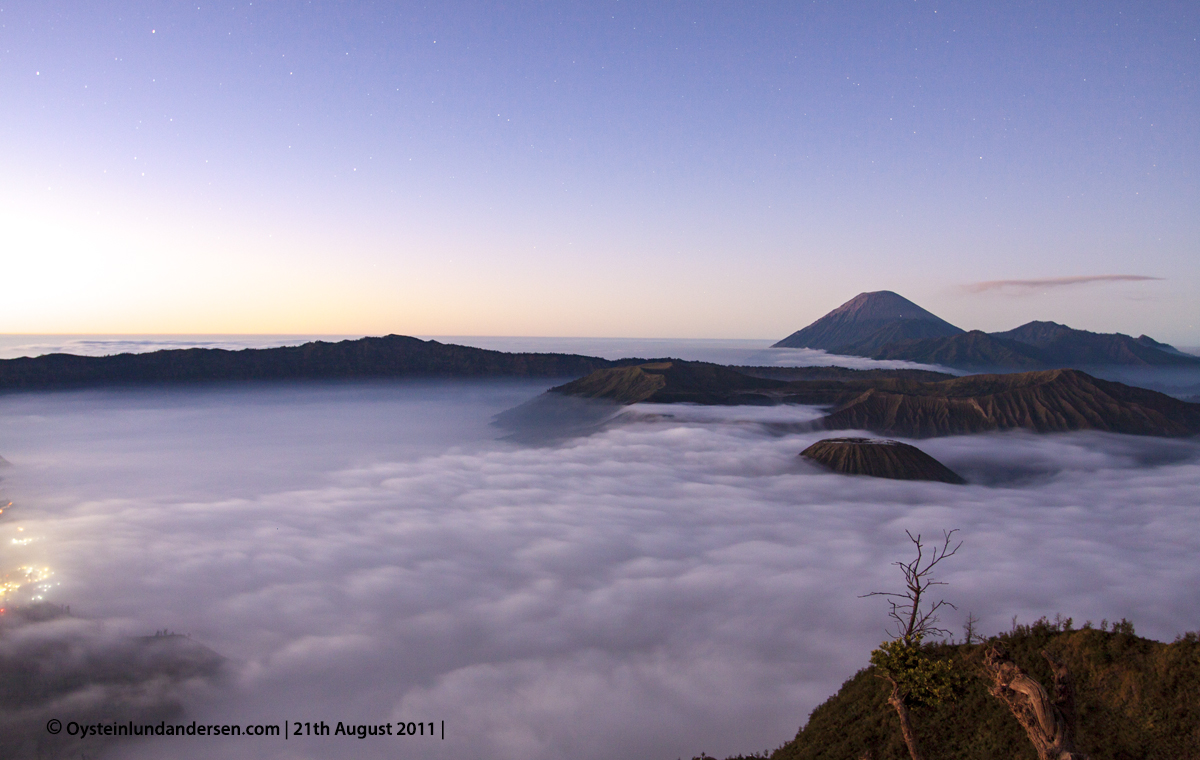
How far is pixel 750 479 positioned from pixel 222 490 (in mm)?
177496

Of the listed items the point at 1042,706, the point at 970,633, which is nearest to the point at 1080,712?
the point at 970,633

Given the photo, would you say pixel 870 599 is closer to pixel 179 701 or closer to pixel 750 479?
pixel 750 479

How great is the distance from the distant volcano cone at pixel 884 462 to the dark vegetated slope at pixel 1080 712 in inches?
5384

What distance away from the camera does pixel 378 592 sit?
107m

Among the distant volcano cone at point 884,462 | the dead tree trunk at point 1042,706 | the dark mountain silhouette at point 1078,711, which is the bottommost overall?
the distant volcano cone at point 884,462

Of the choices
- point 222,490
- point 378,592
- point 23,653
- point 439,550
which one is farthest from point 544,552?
point 222,490

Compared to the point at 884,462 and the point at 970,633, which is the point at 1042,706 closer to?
the point at 970,633

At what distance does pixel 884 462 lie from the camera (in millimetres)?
158625

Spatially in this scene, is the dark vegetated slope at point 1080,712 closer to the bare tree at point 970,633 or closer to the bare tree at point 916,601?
the bare tree at point 970,633

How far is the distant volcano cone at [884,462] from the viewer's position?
15712cm

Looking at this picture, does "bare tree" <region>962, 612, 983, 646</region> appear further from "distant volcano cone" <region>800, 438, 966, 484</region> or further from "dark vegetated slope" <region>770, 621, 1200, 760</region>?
"distant volcano cone" <region>800, 438, 966, 484</region>

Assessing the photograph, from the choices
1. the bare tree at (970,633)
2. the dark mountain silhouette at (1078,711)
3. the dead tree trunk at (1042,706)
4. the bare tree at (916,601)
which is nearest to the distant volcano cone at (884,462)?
the bare tree at (916,601)

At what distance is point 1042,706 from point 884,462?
15920 cm

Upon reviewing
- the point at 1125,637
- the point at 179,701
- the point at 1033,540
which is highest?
the point at 1125,637
